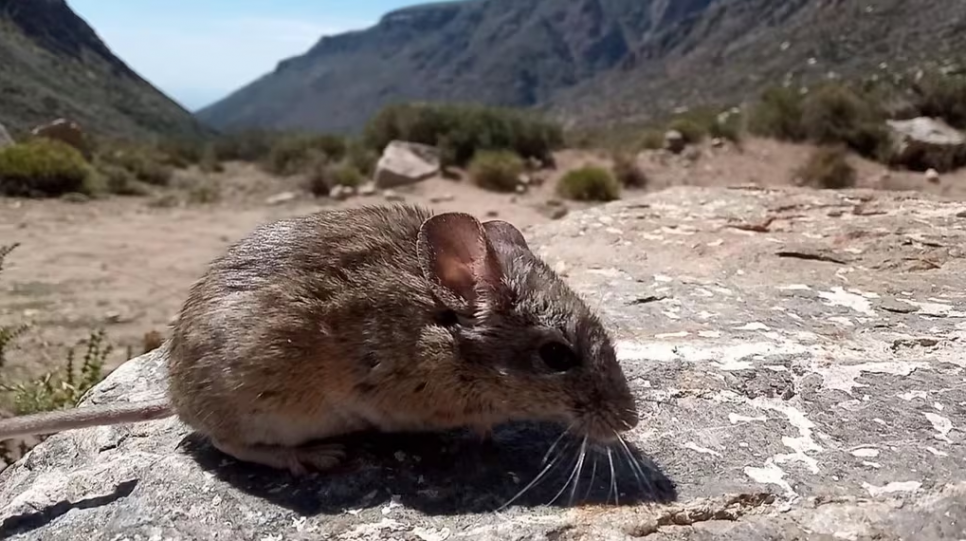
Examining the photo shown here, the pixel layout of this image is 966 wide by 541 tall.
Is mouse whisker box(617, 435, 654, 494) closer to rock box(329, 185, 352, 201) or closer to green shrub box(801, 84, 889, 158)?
rock box(329, 185, 352, 201)

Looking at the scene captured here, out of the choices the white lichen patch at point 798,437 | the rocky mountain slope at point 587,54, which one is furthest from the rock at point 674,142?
the white lichen patch at point 798,437

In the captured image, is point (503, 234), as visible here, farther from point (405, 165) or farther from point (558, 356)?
point (405, 165)

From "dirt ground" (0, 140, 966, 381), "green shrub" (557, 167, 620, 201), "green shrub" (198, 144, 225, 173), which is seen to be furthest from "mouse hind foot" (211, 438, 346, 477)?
"green shrub" (198, 144, 225, 173)

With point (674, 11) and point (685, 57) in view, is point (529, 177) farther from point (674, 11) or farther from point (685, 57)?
point (674, 11)

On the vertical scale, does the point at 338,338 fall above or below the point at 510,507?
above

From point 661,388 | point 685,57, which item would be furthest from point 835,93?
point 685,57

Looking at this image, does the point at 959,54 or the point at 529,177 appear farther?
the point at 959,54
